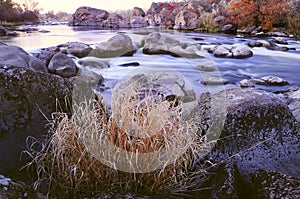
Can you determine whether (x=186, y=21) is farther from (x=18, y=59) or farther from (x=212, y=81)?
(x=18, y=59)

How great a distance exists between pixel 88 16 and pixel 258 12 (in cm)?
1756

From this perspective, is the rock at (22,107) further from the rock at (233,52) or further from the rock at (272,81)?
the rock at (233,52)

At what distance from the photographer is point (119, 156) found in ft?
6.19

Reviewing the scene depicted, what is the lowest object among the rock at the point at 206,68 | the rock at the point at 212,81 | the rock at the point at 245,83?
the rock at the point at 245,83

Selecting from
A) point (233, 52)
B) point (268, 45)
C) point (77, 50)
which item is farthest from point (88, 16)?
point (233, 52)

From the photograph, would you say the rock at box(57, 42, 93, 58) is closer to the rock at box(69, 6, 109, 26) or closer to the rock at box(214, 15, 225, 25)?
the rock at box(214, 15, 225, 25)

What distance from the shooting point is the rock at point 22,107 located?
2.12 meters

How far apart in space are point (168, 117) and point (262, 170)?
66 centimetres

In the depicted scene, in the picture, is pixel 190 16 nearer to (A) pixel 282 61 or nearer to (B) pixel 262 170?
(A) pixel 282 61

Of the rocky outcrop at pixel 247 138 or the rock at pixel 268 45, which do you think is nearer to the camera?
the rocky outcrop at pixel 247 138

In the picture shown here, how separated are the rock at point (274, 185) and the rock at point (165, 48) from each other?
764cm

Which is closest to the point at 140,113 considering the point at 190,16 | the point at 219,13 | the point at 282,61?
the point at 282,61

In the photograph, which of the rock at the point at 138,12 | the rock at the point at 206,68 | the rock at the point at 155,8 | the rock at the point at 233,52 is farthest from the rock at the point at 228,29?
the rock at the point at 138,12

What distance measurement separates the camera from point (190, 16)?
21.1 meters
